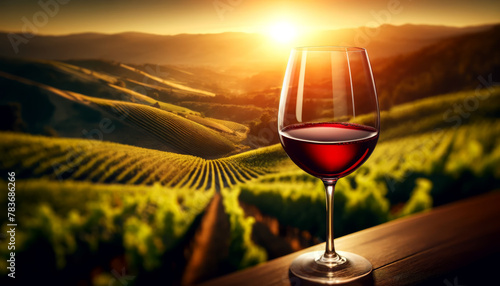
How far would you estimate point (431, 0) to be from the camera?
4.67ft

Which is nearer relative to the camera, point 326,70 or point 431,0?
point 326,70

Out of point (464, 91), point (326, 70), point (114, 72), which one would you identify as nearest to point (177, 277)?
point (114, 72)

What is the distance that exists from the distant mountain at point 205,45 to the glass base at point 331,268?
0.52 metres

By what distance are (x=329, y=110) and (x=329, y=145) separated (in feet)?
0.27

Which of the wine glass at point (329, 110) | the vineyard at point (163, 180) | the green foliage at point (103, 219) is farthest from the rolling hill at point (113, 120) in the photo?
the wine glass at point (329, 110)

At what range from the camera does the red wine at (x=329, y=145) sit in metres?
0.87

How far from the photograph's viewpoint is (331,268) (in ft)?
3.25

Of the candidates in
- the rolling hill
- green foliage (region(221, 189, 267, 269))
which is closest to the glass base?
green foliage (region(221, 189, 267, 269))

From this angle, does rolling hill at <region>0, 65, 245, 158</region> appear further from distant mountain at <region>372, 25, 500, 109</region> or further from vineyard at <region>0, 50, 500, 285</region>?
distant mountain at <region>372, 25, 500, 109</region>

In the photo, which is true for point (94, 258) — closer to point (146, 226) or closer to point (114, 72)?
point (146, 226)

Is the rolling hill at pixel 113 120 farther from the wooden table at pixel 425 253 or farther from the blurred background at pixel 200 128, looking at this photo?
the wooden table at pixel 425 253

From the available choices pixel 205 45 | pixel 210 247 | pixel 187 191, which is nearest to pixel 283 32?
pixel 205 45

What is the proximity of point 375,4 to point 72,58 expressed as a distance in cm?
84

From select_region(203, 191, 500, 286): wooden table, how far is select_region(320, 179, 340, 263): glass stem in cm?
8
